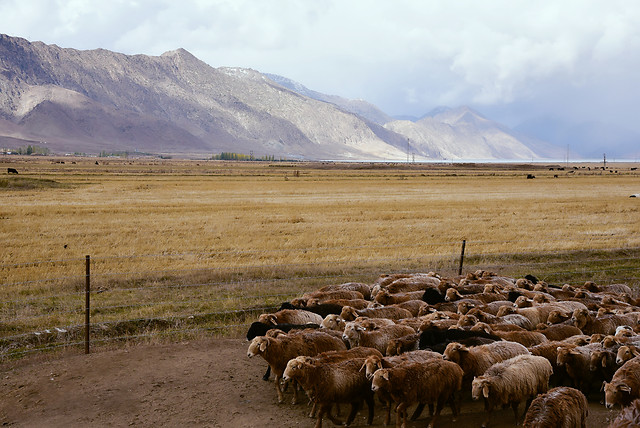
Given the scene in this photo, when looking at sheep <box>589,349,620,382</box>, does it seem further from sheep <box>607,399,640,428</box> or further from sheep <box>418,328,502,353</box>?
sheep <box>607,399,640,428</box>

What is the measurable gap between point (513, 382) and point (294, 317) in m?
5.10

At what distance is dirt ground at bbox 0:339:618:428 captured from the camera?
904 centimetres

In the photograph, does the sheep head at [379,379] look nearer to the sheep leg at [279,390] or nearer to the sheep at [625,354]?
the sheep leg at [279,390]

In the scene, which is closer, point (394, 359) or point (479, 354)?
point (394, 359)

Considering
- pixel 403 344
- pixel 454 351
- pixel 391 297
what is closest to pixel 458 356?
pixel 454 351

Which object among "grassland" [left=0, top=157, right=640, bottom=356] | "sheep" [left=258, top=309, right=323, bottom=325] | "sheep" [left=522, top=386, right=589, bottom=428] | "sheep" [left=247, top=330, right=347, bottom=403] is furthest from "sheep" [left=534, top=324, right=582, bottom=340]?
"grassland" [left=0, top=157, right=640, bottom=356]

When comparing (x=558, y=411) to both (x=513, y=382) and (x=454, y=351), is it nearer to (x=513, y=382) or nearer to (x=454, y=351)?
(x=513, y=382)

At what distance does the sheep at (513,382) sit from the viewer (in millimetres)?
8586

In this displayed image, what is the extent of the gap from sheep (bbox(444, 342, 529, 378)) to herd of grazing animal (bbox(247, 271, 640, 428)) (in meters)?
0.02

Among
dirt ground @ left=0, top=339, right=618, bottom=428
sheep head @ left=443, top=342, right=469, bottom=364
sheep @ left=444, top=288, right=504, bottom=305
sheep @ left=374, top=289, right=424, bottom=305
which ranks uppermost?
sheep head @ left=443, top=342, right=469, bottom=364

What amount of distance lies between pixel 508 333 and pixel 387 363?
131 inches

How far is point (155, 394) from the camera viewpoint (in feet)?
32.6

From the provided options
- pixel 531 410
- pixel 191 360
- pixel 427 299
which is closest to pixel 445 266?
pixel 427 299

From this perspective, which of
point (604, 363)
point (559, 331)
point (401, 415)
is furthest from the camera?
point (559, 331)
